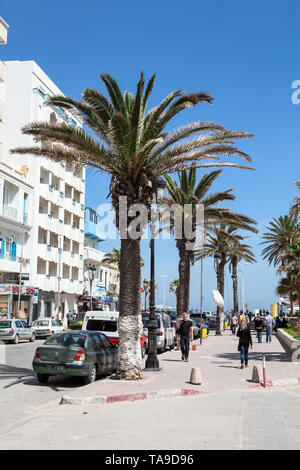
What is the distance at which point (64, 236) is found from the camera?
174 feet

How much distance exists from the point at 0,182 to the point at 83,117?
2617 centimetres

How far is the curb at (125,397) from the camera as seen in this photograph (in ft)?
33.7

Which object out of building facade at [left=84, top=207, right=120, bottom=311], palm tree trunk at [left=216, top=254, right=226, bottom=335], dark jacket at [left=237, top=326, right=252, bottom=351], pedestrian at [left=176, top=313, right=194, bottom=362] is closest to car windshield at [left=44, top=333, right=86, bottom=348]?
dark jacket at [left=237, top=326, right=252, bottom=351]

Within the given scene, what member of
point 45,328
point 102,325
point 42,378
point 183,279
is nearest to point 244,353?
point 102,325

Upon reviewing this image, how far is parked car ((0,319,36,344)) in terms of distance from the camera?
29422 millimetres

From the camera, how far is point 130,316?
526 inches

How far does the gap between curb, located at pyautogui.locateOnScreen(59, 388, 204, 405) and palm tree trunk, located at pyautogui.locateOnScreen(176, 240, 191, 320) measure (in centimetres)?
1342

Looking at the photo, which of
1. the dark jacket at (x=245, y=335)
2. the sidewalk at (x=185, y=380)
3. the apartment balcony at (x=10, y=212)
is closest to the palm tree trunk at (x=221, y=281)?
the apartment balcony at (x=10, y=212)

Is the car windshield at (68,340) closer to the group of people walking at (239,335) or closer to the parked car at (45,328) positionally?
the group of people walking at (239,335)

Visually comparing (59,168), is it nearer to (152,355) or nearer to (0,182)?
(0,182)

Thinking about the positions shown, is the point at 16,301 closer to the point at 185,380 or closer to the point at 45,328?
the point at 45,328

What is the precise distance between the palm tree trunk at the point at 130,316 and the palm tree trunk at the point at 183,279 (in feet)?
38.3

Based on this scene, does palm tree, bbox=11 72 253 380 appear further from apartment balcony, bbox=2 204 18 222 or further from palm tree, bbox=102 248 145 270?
palm tree, bbox=102 248 145 270
